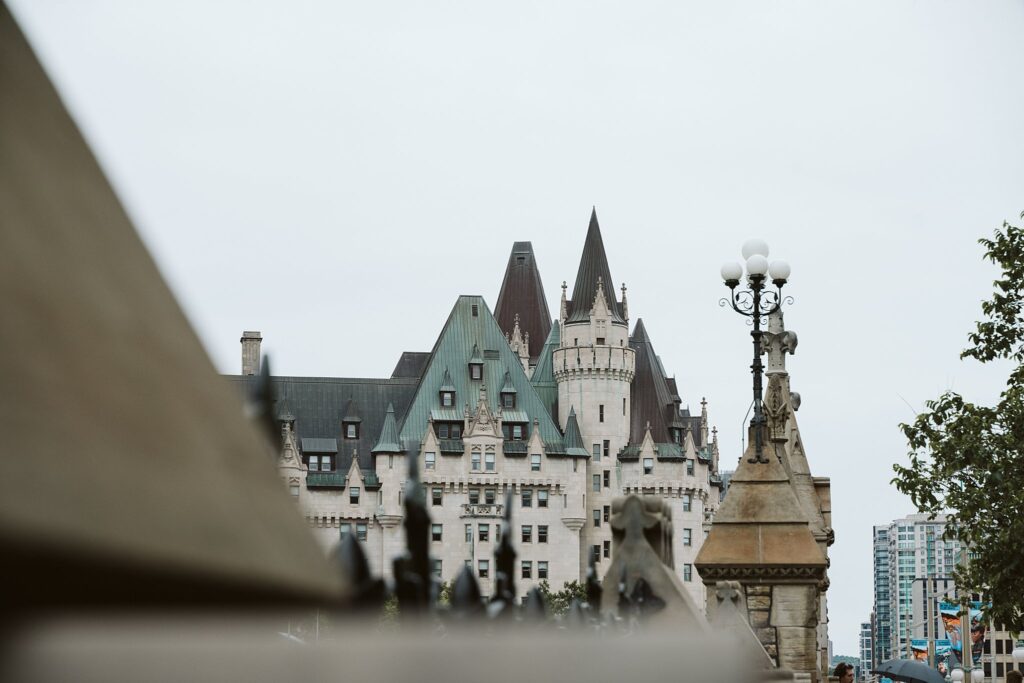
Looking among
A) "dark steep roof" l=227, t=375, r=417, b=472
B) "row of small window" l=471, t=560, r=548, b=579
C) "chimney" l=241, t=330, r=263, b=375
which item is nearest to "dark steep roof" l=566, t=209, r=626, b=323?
"dark steep roof" l=227, t=375, r=417, b=472

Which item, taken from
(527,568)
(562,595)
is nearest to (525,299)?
(527,568)

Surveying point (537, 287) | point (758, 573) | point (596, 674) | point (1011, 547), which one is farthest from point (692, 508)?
point (596, 674)

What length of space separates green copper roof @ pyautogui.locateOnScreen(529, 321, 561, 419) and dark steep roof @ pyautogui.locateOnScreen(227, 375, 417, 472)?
29.8 feet

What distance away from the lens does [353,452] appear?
115250mm

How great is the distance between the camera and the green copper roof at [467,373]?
114 metres

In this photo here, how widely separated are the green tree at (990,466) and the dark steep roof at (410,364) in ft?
333

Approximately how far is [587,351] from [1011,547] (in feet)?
297

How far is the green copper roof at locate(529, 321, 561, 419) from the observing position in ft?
388

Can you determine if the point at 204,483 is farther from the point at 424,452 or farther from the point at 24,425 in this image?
the point at 424,452

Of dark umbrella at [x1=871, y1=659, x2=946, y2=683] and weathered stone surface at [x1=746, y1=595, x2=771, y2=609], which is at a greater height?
weathered stone surface at [x1=746, y1=595, x2=771, y2=609]

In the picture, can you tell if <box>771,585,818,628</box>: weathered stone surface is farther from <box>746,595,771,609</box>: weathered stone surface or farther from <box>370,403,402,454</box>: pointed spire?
<box>370,403,402,454</box>: pointed spire

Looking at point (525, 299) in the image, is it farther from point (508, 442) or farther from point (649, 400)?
point (508, 442)

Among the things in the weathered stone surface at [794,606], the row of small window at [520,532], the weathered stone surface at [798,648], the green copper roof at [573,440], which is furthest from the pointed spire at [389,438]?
the weathered stone surface at [794,606]

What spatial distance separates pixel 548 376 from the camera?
12100 centimetres
